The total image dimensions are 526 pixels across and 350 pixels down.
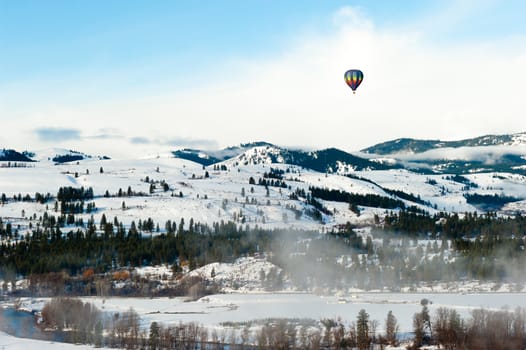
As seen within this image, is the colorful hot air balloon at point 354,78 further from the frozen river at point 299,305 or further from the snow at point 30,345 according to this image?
the snow at point 30,345

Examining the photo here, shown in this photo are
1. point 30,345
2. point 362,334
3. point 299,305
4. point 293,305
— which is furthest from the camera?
point 299,305

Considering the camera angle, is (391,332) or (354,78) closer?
(391,332)

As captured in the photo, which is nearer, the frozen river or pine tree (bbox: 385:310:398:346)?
pine tree (bbox: 385:310:398:346)

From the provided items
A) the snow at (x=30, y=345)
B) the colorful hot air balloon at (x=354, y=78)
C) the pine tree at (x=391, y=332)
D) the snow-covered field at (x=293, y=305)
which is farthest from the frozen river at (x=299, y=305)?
the colorful hot air balloon at (x=354, y=78)

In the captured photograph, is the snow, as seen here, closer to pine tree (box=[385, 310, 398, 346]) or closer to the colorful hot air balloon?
pine tree (box=[385, 310, 398, 346])

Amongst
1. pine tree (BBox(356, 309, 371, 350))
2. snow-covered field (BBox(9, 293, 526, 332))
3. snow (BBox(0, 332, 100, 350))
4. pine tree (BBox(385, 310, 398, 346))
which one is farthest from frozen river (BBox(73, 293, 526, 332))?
snow (BBox(0, 332, 100, 350))

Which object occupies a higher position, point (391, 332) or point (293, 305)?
point (293, 305)

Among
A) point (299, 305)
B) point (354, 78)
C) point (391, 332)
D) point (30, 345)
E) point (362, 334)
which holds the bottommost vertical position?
point (30, 345)

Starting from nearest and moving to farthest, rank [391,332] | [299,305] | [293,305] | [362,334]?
1. [362,334]
2. [391,332]
3. [293,305]
4. [299,305]

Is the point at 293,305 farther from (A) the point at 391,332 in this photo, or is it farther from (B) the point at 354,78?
(B) the point at 354,78

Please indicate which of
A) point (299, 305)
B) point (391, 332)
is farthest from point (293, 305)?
point (391, 332)
